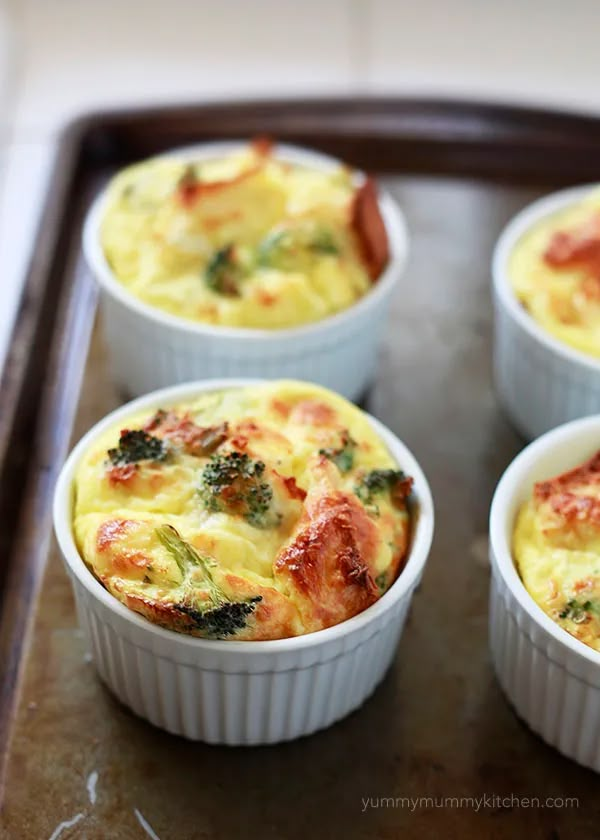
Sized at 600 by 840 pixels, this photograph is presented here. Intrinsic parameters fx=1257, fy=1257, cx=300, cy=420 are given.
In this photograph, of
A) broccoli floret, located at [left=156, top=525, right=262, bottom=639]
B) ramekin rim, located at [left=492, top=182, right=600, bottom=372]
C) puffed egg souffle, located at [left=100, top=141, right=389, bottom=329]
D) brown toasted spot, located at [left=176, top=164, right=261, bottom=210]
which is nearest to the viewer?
broccoli floret, located at [left=156, top=525, right=262, bottom=639]

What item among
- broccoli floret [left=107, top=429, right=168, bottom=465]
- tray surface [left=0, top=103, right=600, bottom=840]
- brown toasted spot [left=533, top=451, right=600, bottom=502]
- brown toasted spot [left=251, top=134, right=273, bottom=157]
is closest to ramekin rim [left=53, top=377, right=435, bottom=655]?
broccoli floret [left=107, top=429, right=168, bottom=465]

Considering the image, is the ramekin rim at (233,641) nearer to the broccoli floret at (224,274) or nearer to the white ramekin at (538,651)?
the white ramekin at (538,651)

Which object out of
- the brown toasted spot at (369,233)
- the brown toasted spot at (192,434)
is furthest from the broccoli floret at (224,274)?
the brown toasted spot at (192,434)

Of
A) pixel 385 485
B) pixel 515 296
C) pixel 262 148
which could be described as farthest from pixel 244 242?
pixel 385 485

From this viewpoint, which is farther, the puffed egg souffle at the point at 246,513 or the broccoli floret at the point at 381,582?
the broccoli floret at the point at 381,582

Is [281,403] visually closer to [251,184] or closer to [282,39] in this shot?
[251,184]

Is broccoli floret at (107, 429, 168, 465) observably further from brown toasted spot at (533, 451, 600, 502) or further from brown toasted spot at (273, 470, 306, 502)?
brown toasted spot at (533, 451, 600, 502)

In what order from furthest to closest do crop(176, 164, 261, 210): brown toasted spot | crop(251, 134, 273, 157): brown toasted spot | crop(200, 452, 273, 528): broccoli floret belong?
crop(251, 134, 273, 157): brown toasted spot, crop(176, 164, 261, 210): brown toasted spot, crop(200, 452, 273, 528): broccoli floret
